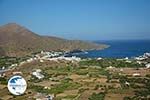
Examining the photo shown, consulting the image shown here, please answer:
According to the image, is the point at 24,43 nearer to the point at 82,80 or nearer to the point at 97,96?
the point at 82,80

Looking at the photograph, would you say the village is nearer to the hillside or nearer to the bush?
the bush

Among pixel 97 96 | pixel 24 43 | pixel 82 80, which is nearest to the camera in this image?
pixel 97 96

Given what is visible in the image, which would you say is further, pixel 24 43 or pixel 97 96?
pixel 24 43

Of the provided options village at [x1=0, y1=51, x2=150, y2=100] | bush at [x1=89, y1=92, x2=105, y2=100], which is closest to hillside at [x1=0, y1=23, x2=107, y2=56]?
village at [x1=0, y1=51, x2=150, y2=100]

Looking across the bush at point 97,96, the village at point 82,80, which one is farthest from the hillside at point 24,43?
the bush at point 97,96

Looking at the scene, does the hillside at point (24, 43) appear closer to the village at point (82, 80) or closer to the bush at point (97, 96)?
the village at point (82, 80)

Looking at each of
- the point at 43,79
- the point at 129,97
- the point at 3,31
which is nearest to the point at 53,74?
the point at 43,79

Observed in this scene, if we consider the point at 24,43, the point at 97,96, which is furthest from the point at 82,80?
the point at 24,43

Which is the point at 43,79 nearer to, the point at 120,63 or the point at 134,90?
the point at 134,90
